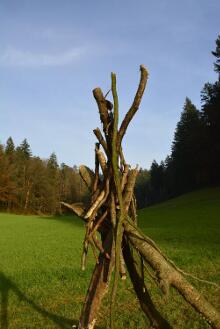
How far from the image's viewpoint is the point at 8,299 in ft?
33.8

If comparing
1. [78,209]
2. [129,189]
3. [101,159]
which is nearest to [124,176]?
[129,189]

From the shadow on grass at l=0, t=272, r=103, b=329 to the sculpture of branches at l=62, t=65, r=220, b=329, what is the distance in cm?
425

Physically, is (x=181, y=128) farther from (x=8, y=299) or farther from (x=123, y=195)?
(x=123, y=195)

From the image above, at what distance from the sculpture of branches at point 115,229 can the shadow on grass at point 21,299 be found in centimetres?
425

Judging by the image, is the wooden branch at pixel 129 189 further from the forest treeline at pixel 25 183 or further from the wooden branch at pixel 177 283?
the forest treeline at pixel 25 183

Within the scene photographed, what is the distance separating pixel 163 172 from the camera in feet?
390

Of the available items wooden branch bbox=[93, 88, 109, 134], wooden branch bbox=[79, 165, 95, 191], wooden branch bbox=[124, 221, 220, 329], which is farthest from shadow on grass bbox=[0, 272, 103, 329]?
wooden branch bbox=[93, 88, 109, 134]

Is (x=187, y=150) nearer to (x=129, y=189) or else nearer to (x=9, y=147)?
(x=9, y=147)

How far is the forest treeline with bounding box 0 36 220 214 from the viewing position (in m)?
74.5

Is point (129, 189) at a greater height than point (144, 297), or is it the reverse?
point (129, 189)

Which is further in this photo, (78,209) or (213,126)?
(213,126)

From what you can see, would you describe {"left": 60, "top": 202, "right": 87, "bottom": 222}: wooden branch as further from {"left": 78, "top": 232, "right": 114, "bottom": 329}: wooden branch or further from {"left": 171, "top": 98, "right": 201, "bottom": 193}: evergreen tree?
{"left": 171, "top": 98, "right": 201, "bottom": 193}: evergreen tree

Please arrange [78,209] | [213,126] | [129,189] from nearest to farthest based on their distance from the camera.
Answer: [129,189] → [78,209] → [213,126]

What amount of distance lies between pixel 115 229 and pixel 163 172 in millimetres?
116675
